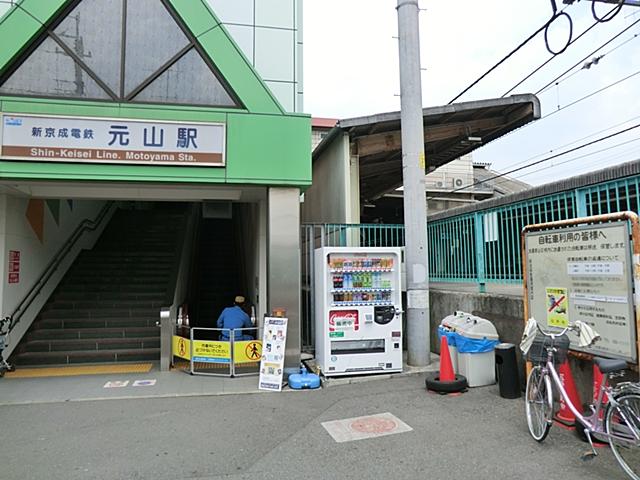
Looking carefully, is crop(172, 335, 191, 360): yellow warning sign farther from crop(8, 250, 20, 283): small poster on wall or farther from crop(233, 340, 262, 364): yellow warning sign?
crop(8, 250, 20, 283): small poster on wall

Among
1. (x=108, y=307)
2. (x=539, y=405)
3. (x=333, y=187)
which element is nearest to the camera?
(x=539, y=405)

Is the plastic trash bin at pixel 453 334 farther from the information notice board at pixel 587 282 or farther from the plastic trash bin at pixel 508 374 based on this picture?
the information notice board at pixel 587 282

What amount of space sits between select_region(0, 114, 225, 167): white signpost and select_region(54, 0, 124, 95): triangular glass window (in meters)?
0.88

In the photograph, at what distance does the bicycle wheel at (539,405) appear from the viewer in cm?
418

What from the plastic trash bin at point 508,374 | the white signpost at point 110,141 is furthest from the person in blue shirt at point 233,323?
the plastic trash bin at point 508,374

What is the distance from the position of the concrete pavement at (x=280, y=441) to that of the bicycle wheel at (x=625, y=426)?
8.7 inches

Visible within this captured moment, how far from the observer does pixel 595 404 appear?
3916 millimetres

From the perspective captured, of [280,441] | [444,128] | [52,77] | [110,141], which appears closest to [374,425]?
[280,441]

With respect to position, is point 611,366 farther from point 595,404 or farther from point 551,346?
point 551,346

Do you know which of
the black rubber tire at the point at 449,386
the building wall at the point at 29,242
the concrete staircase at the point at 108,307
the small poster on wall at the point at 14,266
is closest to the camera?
the black rubber tire at the point at 449,386

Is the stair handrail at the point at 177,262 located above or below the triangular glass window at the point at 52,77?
below

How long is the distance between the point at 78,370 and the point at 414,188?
271 inches

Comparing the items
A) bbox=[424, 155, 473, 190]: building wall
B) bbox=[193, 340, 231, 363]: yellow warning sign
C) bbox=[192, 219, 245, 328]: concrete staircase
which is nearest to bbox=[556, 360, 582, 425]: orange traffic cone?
bbox=[193, 340, 231, 363]: yellow warning sign

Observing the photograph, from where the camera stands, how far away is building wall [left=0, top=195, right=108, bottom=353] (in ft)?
26.9
